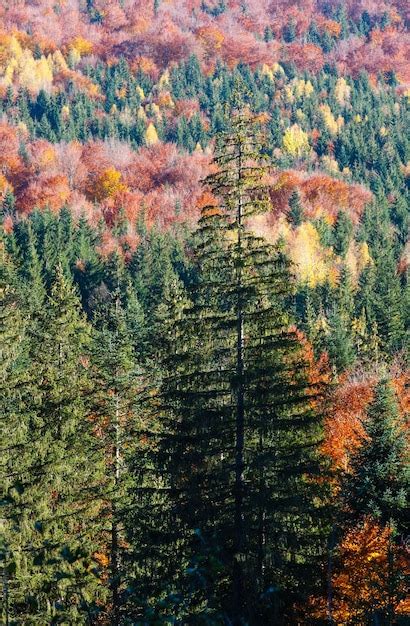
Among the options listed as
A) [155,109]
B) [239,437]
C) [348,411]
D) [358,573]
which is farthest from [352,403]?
[155,109]

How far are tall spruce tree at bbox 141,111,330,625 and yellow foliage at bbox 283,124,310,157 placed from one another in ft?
509

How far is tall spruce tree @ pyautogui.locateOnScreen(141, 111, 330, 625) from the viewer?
13.4 m

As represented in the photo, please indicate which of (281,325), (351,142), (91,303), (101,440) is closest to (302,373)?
(281,325)

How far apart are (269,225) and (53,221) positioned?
35.7 meters

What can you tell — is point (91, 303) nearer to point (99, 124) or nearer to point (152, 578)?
point (152, 578)

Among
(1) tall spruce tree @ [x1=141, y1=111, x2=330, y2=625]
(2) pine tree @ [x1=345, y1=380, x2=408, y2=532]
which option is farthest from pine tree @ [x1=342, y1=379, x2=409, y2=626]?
(1) tall spruce tree @ [x1=141, y1=111, x2=330, y2=625]

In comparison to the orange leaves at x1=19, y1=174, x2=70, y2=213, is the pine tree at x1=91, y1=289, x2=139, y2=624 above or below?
below

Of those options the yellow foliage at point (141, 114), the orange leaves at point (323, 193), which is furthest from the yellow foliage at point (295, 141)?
the yellow foliage at point (141, 114)

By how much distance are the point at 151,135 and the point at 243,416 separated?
167132mm

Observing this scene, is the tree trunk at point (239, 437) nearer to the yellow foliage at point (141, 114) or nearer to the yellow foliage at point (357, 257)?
the yellow foliage at point (357, 257)

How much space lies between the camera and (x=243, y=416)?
14.1m

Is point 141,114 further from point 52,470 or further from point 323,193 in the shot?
point 52,470

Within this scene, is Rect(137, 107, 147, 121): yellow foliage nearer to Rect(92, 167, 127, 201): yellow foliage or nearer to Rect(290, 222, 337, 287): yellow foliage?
Rect(92, 167, 127, 201): yellow foliage

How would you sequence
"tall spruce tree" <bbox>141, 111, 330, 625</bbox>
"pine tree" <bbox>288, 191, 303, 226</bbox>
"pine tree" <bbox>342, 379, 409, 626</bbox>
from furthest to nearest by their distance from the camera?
"pine tree" <bbox>288, 191, 303, 226</bbox>
"pine tree" <bbox>342, 379, 409, 626</bbox>
"tall spruce tree" <bbox>141, 111, 330, 625</bbox>
